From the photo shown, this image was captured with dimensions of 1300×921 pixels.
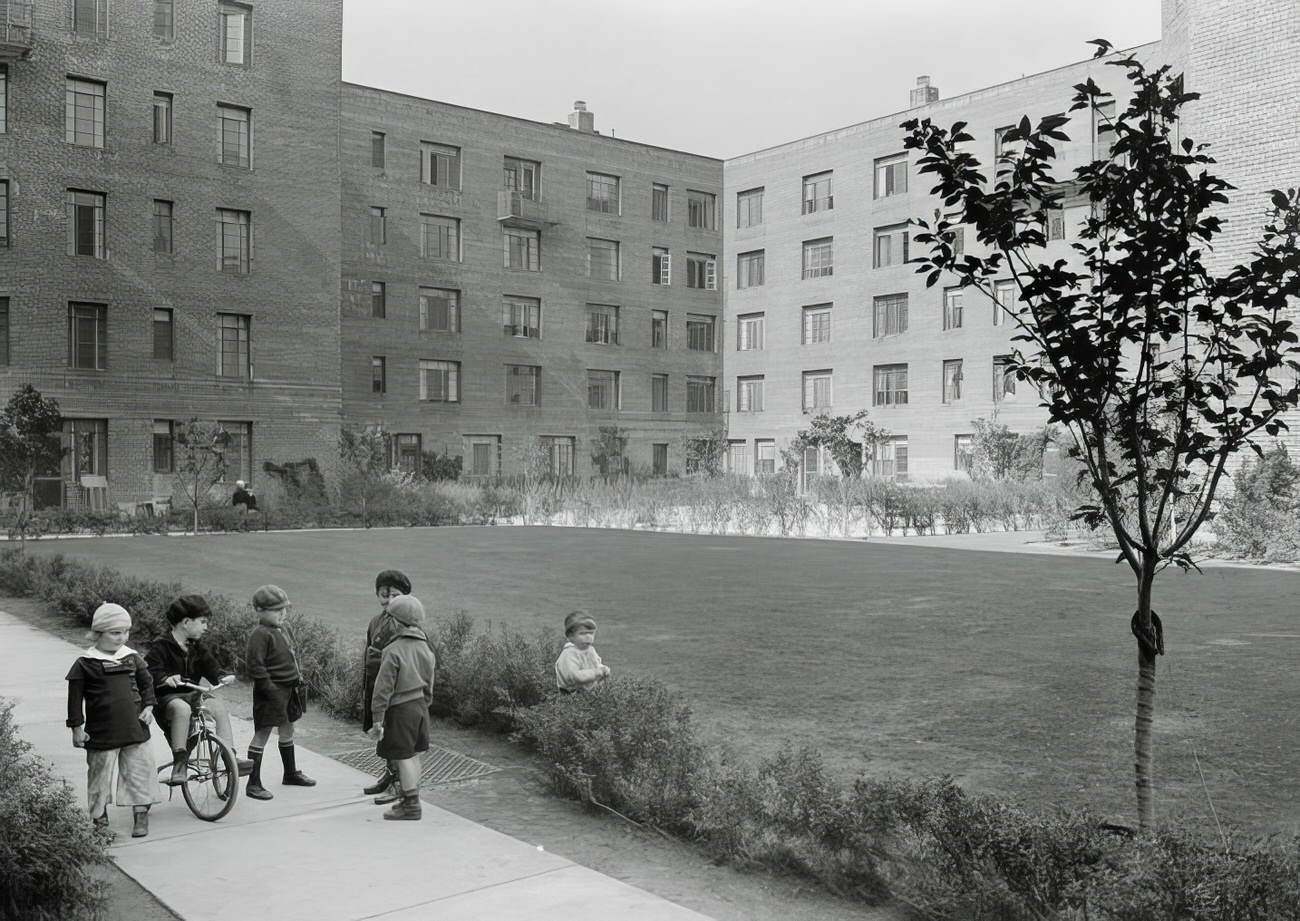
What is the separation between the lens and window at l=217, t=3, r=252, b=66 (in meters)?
40.9

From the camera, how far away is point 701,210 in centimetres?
6406

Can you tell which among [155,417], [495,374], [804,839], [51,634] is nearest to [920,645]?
[804,839]

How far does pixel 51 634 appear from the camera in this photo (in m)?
12.9

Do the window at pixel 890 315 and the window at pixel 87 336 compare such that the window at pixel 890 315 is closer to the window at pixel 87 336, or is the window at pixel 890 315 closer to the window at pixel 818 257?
the window at pixel 818 257

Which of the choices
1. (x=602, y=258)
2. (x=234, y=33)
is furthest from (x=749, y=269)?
(x=234, y=33)

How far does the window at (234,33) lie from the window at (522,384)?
19.0 m

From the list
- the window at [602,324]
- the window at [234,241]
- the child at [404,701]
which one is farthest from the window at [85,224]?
the child at [404,701]

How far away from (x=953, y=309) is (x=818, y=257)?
914 cm

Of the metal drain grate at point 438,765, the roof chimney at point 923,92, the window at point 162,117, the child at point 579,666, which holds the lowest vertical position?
the metal drain grate at point 438,765

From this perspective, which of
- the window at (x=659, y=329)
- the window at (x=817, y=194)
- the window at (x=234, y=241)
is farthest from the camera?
the window at (x=659, y=329)

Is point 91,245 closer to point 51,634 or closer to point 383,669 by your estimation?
point 51,634

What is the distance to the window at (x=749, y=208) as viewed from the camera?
63000mm

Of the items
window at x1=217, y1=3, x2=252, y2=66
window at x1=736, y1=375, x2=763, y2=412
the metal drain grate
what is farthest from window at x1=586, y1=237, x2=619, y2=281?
the metal drain grate

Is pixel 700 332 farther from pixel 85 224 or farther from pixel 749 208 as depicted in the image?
pixel 85 224
